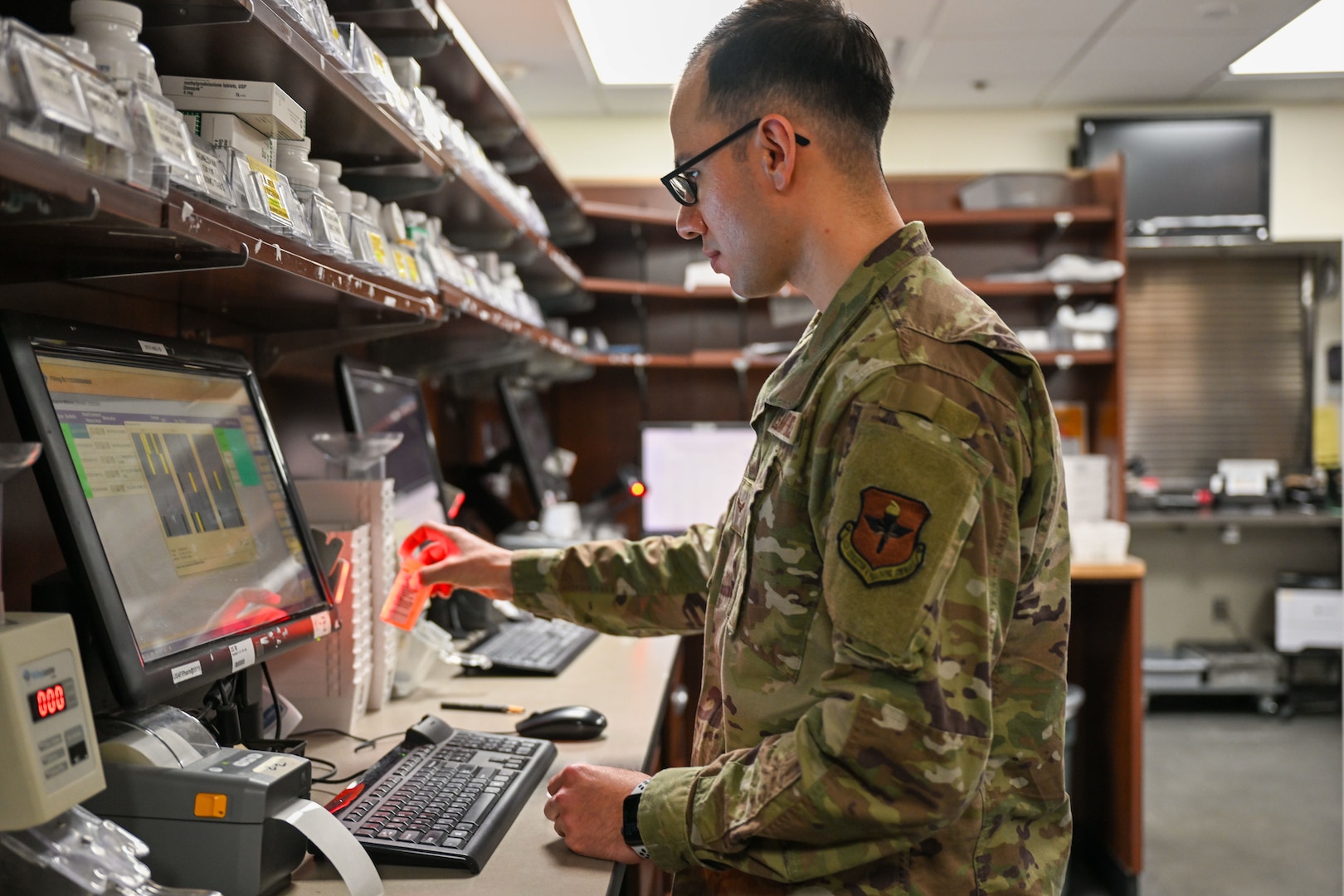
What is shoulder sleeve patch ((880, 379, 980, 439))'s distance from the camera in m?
0.86

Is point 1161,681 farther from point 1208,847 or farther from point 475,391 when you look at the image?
point 475,391

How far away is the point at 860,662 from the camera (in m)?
0.85

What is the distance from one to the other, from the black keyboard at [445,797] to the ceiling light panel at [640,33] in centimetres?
321

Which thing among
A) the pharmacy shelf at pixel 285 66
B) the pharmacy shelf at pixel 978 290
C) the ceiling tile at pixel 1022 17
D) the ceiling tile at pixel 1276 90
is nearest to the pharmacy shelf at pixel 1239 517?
the pharmacy shelf at pixel 978 290

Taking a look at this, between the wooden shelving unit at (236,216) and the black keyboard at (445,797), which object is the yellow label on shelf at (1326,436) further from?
the black keyboard at (445,797)

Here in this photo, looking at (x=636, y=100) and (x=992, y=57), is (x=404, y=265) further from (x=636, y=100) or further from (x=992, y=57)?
(x=636, y=100)

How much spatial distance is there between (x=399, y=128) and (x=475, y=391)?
1782 mm

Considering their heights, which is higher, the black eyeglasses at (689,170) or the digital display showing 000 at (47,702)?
the black eyeglasses at (689,170)

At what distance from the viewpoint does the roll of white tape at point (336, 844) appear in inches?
34.9

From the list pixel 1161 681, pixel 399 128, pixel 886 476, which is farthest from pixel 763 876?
pixel 1161 681

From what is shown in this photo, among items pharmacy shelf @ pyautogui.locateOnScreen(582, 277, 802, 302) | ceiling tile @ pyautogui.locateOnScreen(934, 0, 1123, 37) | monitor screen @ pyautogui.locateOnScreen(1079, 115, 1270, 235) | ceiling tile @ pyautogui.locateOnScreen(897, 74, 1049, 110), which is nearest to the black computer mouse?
pharmacy shelf @ pyautogui.locateOnScreen(582, 277, 802, 302)

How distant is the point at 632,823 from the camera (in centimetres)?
99

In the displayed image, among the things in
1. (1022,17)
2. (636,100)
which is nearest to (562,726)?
(1022,17)

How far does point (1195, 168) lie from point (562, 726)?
4.90 m
